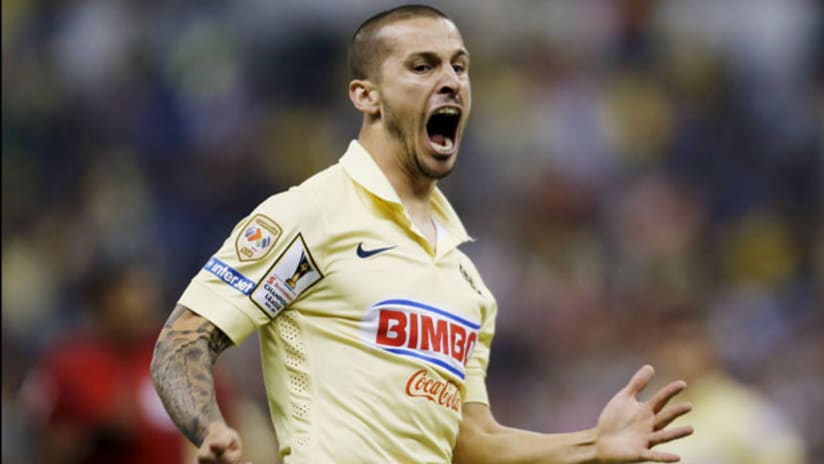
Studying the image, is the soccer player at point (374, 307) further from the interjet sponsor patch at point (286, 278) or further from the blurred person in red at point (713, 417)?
the blurred person in red at point (713, 417)

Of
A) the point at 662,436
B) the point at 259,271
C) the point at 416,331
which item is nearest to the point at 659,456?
the point at 662,436

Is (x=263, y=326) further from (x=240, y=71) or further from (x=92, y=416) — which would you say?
(x=240, y=71)

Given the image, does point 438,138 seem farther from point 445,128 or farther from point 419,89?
point 419,89

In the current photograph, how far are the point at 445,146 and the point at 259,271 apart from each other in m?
0.76

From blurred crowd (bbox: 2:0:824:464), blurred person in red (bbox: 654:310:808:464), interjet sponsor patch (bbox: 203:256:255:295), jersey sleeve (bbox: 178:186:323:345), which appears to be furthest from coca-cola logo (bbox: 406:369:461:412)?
blurred crowd (bbox: 2:0:824:464)

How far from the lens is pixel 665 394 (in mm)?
4402

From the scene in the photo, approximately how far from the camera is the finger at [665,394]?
4.35m

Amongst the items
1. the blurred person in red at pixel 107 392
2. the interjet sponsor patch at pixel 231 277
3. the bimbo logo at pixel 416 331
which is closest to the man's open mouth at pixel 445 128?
the bimbo logo at pixel 416 331

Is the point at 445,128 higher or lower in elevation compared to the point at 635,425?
higher

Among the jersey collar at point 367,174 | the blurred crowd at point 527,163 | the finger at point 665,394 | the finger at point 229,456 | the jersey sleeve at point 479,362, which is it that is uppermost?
the blurred crowd at point 527,163

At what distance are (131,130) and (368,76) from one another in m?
8.18

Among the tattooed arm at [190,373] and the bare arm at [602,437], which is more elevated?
the bare arm at [602,437]

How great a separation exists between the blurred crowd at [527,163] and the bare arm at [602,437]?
218 inches

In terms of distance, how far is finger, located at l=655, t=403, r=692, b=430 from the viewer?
A: 14.1 ft
